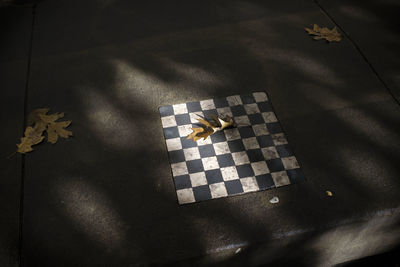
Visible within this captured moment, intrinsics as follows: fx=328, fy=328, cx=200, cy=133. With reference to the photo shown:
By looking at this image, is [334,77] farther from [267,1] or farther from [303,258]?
[303,258]

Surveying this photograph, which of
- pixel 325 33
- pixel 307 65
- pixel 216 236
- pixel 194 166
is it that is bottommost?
pixel 216 236

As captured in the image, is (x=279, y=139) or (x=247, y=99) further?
(x=247, y=99)

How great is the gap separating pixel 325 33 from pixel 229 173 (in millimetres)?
1285

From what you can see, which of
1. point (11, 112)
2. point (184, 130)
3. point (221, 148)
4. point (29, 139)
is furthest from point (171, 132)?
point (11, 112)

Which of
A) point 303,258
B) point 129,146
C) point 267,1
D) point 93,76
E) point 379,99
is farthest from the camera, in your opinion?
point 267,1

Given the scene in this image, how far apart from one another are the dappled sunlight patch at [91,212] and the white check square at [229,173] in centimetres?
49

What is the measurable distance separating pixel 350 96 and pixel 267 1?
41.4 inches

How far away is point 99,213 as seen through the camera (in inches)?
56.1

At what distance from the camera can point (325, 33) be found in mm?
2180

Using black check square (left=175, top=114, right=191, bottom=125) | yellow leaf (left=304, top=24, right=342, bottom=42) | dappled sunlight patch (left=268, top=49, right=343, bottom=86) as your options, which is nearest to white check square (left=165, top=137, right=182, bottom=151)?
black check square (left=175, top=114, right=191, bottom=125)

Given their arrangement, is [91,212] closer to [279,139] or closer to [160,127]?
[160,127]

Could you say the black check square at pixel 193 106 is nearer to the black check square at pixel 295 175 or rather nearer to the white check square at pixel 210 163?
the white check square at pixel 210 163

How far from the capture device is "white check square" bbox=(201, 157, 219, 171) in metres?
1.53

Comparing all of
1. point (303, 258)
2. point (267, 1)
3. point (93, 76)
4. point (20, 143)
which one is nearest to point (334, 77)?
point (267, 1)
